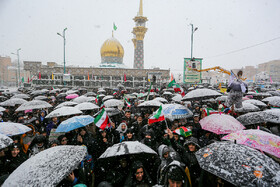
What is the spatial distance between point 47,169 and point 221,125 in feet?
11.3

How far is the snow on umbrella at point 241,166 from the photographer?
5.96ft

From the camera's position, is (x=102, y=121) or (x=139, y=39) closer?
(x=102, y=121)

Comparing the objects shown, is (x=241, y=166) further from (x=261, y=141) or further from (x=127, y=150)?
(x=127, y=150)

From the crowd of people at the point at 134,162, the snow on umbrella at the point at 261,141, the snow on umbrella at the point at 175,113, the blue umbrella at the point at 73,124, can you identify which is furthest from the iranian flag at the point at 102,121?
the snow on umbrella at the point at 261,141

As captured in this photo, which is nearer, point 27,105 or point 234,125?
point 234,125

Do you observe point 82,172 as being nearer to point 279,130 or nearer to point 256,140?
point 256,140

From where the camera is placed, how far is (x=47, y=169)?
2.10 meters

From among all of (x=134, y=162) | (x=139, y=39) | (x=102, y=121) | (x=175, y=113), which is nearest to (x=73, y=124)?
(x=102, y=121)

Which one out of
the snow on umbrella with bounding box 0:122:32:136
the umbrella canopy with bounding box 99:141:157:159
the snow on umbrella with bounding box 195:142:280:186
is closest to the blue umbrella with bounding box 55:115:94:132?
the snow on umbrella with bounding box 0:122:32:136

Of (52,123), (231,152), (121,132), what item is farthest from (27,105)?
(231,152)

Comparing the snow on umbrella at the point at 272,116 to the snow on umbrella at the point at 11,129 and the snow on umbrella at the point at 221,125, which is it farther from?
the snow on umbrella at the point at 11,129

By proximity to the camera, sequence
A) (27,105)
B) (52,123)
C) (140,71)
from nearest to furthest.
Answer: (52,123)
(27,105)
(140,71)

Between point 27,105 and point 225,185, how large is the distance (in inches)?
286

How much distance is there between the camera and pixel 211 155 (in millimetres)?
2254
